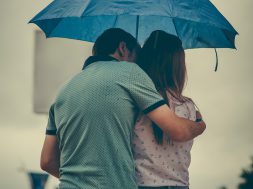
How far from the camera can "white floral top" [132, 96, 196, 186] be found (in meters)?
4.46

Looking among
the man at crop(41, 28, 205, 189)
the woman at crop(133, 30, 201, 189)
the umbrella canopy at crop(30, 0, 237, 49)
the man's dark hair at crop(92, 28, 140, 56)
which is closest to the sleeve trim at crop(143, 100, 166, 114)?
the man at crop(41, 28, 205, 189)

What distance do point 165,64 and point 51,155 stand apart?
75 cm

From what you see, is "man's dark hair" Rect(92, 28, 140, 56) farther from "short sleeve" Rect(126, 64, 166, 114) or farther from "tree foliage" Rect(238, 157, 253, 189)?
"tree foliage" Rect(238, 157, 253, 189)

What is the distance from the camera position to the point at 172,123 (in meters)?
4.42

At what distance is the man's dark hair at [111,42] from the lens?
4652 millimetres

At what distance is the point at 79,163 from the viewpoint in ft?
14.5

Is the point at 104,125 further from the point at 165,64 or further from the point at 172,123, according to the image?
the point at 165,64

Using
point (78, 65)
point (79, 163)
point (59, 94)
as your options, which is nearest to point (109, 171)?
point (79, 163)

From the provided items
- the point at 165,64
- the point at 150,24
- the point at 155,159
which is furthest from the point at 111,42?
the point at 150,24

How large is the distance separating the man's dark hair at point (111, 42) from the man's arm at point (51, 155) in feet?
1.64

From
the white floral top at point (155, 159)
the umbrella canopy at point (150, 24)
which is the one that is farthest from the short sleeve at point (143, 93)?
the umbrella canopy at point (150, 24)

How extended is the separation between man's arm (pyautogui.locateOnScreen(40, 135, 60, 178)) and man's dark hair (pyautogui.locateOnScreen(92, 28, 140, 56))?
1.64 ft

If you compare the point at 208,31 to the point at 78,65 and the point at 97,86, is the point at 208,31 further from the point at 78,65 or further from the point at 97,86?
the point at 78,65

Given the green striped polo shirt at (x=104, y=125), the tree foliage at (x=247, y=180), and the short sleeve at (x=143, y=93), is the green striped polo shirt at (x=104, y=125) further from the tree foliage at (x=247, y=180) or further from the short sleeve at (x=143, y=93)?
the tree foliage at (x=247, y=180)
